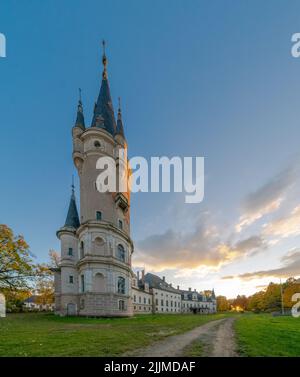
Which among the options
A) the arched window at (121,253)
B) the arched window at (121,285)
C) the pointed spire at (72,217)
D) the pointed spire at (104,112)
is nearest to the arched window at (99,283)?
the arched window at (121,285)

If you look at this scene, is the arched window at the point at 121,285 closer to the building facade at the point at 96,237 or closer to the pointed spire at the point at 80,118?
the building facade at the point at 96,237

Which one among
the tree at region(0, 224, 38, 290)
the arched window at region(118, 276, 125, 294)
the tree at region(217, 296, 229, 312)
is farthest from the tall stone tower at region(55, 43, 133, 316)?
the tree at region(217, 296, 229, 312)

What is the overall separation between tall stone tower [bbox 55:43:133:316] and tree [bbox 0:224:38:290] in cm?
1591

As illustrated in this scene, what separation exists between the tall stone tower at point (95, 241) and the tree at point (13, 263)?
626 inches

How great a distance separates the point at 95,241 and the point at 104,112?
23667mm

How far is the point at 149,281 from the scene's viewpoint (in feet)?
220

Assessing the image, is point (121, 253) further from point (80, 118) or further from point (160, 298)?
point (160, 298)

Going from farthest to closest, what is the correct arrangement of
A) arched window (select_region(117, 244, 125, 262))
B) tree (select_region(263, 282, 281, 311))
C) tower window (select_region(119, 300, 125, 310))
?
1. tree (select_region(263, 282, 281, 311))
2. arched window (select_region(117, 244, 125, 262))
3. tower window (select_region(119, 300, 125, 310))

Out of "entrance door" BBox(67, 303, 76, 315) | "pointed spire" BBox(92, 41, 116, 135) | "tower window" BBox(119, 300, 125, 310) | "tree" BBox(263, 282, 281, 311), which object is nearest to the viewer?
"tower window" BBox(119, 300, 125, 310)

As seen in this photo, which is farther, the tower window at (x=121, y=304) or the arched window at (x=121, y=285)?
the arched window at (x=121, y=285)

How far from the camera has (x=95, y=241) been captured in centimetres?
3031

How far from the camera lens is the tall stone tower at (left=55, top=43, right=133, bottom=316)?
1150 inches

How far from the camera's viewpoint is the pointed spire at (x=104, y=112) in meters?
38.1

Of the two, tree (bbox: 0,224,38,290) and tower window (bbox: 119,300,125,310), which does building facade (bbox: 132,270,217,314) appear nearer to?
tower window (bbox: 119,300,125,310)
